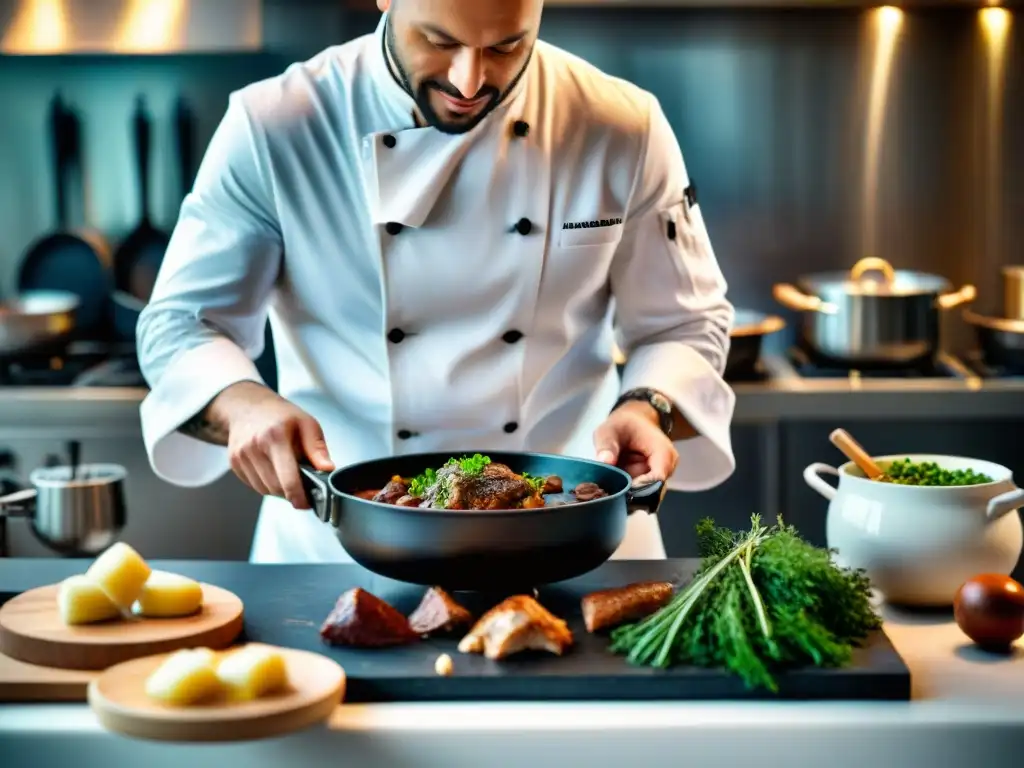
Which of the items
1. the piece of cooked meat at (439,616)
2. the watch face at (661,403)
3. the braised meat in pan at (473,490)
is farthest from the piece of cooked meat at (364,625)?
the watch face at (661,403)

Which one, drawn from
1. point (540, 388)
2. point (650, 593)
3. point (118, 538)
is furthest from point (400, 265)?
point (118, 538)

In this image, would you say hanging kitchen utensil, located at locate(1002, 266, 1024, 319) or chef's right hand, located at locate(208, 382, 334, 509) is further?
hanging kitchen utensil, located at locate(1002, 266, 1024, 319)

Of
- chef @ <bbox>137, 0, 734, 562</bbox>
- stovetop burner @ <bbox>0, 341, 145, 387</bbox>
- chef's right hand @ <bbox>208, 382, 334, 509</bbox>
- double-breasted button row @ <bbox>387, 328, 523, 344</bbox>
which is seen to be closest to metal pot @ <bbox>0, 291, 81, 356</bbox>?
stovetop burner @ <bbox>0, 341, 145, 387</bbox>

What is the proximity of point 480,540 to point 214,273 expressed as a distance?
2.66 ft

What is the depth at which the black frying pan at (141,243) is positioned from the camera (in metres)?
3.63

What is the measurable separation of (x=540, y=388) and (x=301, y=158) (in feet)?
1.67

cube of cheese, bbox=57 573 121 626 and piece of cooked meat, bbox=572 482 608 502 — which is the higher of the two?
piece of cooked meat, bbox=572 482 608 502

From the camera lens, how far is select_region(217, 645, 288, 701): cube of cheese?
1.20m

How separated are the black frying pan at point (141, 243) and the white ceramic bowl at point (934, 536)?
8.27 ft

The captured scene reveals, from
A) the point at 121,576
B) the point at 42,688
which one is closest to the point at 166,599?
the point at 121,576

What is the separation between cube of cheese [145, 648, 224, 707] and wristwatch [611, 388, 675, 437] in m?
0.86

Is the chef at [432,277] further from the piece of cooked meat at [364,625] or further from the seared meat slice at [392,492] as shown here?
the piece of cooked meat at [364,625]

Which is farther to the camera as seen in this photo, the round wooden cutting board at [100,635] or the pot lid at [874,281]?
the pot lid at [874,281]

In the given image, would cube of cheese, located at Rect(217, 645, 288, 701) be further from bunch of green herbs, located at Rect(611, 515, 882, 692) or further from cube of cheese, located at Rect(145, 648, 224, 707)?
bunch of green herbs, located at Rect(611, 515, 882, 692)
